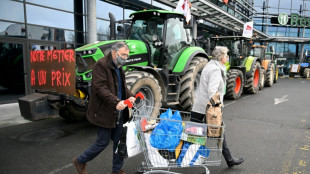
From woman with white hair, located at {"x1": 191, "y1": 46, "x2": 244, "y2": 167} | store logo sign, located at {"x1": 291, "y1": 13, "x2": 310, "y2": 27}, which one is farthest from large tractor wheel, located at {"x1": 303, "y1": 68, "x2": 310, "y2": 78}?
woman with white hair, located at {"x1": 191, "y1": 46, "x2": 244, "y2": 167}

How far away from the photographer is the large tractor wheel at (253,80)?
10953mm

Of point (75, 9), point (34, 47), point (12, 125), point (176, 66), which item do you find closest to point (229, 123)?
point (176, 66)

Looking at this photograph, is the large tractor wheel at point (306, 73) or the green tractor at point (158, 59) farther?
the large tractor wheel at point (306, 73)

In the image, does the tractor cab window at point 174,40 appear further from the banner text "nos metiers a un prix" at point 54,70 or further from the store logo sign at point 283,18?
the store logo sign at point 283,18

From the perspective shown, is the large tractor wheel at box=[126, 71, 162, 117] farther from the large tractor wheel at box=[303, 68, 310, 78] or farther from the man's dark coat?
the large tractor wheel at box=[303, 68, 310, 78]

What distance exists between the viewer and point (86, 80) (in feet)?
15.5

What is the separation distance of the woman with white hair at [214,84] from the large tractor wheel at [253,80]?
814 centimetres

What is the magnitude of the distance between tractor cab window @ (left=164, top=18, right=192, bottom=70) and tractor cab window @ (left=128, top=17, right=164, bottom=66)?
0.23 meters

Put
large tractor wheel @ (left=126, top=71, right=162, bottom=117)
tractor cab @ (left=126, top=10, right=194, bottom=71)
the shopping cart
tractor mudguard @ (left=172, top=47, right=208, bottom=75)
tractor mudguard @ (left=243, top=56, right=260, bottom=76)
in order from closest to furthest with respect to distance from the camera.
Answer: the shopping cart, large tractor wheel @ (left=126, top=71, right=162, bottom=117), tractor cab @ (left=126, top=10, right=194, bottom=71), tractor mudguard @ (left=172, top=47, right=208, bottom=75), tractor mudguard @ (left=243, top=56, right=260, bottom=76)

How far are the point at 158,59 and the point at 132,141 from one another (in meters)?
3.64

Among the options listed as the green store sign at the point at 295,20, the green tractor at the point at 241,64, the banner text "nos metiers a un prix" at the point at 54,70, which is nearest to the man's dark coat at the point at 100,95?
the banner text "nos metiers a un prix" at the point at 54,70

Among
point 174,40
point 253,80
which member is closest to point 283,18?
point 253,80

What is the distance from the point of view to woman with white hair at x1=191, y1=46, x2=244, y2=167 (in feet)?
11.0

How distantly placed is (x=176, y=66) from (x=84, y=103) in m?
2.78
